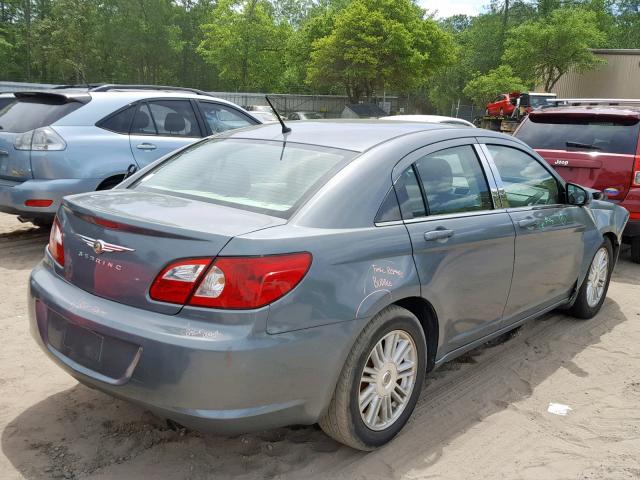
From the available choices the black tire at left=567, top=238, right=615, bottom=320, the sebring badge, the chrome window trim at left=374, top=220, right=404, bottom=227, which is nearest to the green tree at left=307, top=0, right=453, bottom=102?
the black tire at left=567, top=238, right=615, bottom=320

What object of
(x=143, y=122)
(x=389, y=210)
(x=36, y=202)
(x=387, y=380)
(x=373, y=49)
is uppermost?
(x=373, y=49)

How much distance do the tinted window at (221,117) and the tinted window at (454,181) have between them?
14.4ft

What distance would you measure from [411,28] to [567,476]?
44.9 meters

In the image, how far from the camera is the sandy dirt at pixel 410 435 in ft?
9.25

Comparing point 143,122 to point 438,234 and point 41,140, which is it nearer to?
point 41,140

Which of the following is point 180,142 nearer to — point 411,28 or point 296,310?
point 296,310

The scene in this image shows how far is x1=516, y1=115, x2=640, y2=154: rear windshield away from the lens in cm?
675

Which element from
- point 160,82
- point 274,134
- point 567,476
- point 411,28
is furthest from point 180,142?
point 160,82

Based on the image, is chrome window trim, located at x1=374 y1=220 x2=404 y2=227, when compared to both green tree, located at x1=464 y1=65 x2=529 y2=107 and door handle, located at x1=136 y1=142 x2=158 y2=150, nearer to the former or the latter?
door handle, located at x1=136 y1=142 x2=158 y2=150

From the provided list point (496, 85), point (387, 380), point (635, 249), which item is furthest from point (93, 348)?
point (496, 85)

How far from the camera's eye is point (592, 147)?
6887 mm

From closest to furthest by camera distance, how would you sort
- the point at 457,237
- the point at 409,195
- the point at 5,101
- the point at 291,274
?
the point at 291,274 < the point at 409,195 < the point at 457,237 < the point at 5,101

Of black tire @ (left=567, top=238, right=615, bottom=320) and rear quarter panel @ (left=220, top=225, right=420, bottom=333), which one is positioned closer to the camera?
rear quarter panel @ (left=220, top=225, right=420, bottom=333)

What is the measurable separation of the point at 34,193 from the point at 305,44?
4452cm
